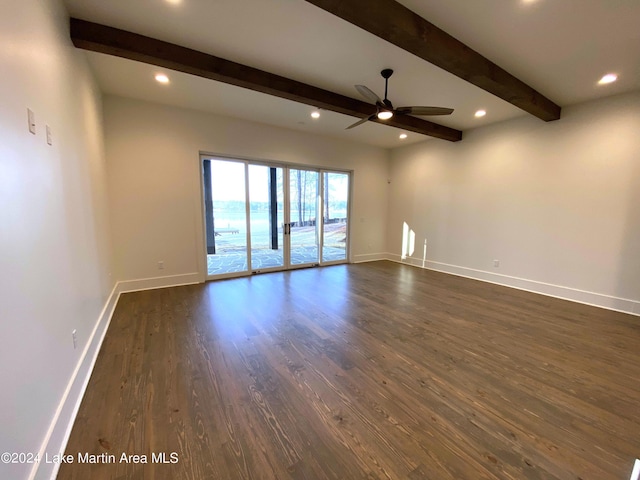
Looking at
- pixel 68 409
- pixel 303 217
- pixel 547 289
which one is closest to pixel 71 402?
pixel 68 409

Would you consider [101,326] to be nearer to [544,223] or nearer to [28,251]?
[28,251]

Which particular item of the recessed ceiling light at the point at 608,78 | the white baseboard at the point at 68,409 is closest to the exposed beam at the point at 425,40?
the recessed ceiling light at the point at 608,78

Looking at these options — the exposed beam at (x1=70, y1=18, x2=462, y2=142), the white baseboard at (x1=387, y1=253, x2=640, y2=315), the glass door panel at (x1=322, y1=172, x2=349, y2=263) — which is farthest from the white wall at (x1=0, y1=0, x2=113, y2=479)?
the white baseboard at (x1=387, y1=253, x2=640, y2=315)

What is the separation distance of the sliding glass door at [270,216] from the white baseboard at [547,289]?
242 cm

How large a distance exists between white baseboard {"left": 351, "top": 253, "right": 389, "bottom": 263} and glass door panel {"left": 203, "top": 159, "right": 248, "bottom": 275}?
2.83 m

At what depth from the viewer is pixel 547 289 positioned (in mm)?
4254

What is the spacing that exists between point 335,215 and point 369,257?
4.91ft

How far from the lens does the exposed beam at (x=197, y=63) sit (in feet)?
7.73


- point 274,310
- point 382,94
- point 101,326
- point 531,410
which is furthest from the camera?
Result: point 382,94

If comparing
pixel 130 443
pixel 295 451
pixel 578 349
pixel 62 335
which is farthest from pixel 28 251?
pixel 578 349

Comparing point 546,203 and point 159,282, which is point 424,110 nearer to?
point 546,203

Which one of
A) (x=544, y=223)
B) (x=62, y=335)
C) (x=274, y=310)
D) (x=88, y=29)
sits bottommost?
(x=274, y=310)

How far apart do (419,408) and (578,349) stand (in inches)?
79.1

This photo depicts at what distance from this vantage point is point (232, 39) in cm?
253
